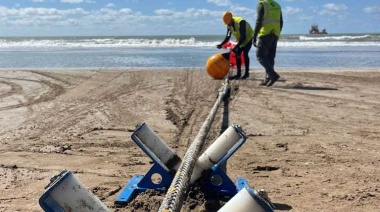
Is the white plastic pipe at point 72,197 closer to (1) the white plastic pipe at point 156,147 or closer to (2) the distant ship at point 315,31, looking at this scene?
(1) the white plastic pipe at point 156,147

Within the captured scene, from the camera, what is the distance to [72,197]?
88.7 inches

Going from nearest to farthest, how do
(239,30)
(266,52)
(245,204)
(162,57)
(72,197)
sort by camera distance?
(245,204) → (72,197) → (266,52) → (239,30) → (162,57)

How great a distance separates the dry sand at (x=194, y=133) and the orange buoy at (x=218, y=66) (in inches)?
13.8

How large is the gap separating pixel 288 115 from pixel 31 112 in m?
4.31

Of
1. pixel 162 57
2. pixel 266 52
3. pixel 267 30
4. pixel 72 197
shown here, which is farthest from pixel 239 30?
pixel 162 57

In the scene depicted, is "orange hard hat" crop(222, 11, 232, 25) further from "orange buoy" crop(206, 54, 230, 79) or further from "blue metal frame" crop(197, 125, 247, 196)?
"blue metal frame" crop(197, 125, 247, 196)

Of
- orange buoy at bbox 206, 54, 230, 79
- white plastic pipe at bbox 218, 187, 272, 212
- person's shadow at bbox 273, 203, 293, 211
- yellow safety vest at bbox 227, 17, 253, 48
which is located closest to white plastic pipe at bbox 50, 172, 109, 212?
white plastic pipe at bbox 218, 187, 272, 212

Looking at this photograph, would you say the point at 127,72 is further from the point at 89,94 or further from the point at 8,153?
the point at 8,153

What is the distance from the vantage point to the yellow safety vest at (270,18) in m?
9.67

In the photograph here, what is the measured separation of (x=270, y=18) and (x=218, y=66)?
1.67 meters

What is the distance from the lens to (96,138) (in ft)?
18.1

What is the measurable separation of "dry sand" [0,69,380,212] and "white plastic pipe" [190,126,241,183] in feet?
1.05

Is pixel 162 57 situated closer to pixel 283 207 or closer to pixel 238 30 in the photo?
pixel 238 30

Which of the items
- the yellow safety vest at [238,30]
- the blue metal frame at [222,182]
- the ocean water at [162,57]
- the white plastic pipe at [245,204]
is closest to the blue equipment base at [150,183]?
the blue metal frame at [222,182]
